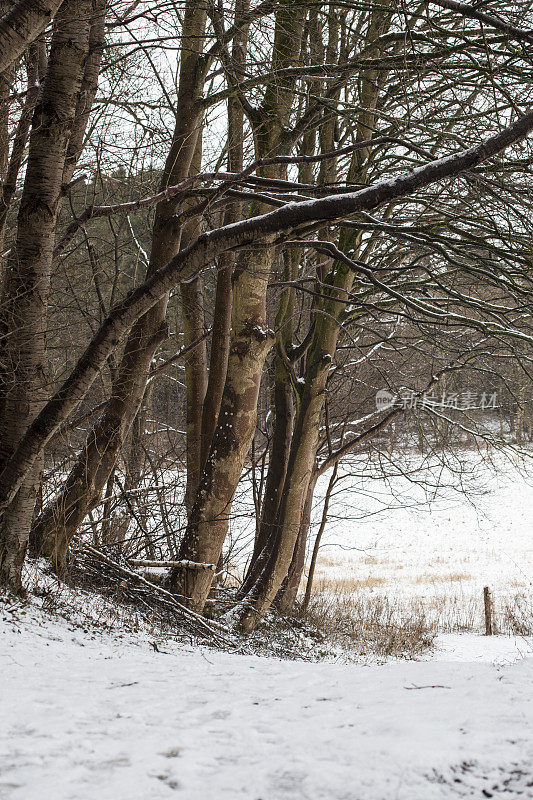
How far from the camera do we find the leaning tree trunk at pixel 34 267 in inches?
172

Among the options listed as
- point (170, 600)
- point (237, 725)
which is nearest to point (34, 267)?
point (170, 600)

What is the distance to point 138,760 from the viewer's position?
198 cm

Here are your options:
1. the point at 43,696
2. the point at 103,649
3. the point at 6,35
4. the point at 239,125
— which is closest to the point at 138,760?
the point at 43,696

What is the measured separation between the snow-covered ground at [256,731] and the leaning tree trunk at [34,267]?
1.14 m

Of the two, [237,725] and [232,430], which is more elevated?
[232,430]

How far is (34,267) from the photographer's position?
4.44 metres

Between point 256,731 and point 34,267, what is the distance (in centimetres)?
344

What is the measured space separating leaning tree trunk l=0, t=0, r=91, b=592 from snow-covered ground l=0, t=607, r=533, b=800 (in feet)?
3.75

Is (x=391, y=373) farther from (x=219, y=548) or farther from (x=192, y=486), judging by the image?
(x=219, y=548)

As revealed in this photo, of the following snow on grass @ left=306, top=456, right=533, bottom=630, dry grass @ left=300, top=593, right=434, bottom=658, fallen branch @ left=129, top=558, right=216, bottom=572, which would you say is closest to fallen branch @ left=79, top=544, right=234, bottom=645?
fallen branch @ left=129, top=558, right=216, bottom=572

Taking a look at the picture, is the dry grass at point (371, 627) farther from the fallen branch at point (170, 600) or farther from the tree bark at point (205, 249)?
the tree bark at point (205, 249)

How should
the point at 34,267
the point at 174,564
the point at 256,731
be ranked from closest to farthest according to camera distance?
1. the point at 256,731
2. the point at 34,267
3. the point at 174,564

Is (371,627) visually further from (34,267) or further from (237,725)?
(237,725)

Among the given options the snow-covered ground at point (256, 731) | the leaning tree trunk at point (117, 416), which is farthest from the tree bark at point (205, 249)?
the snow-covered ground at point (256, 731)
